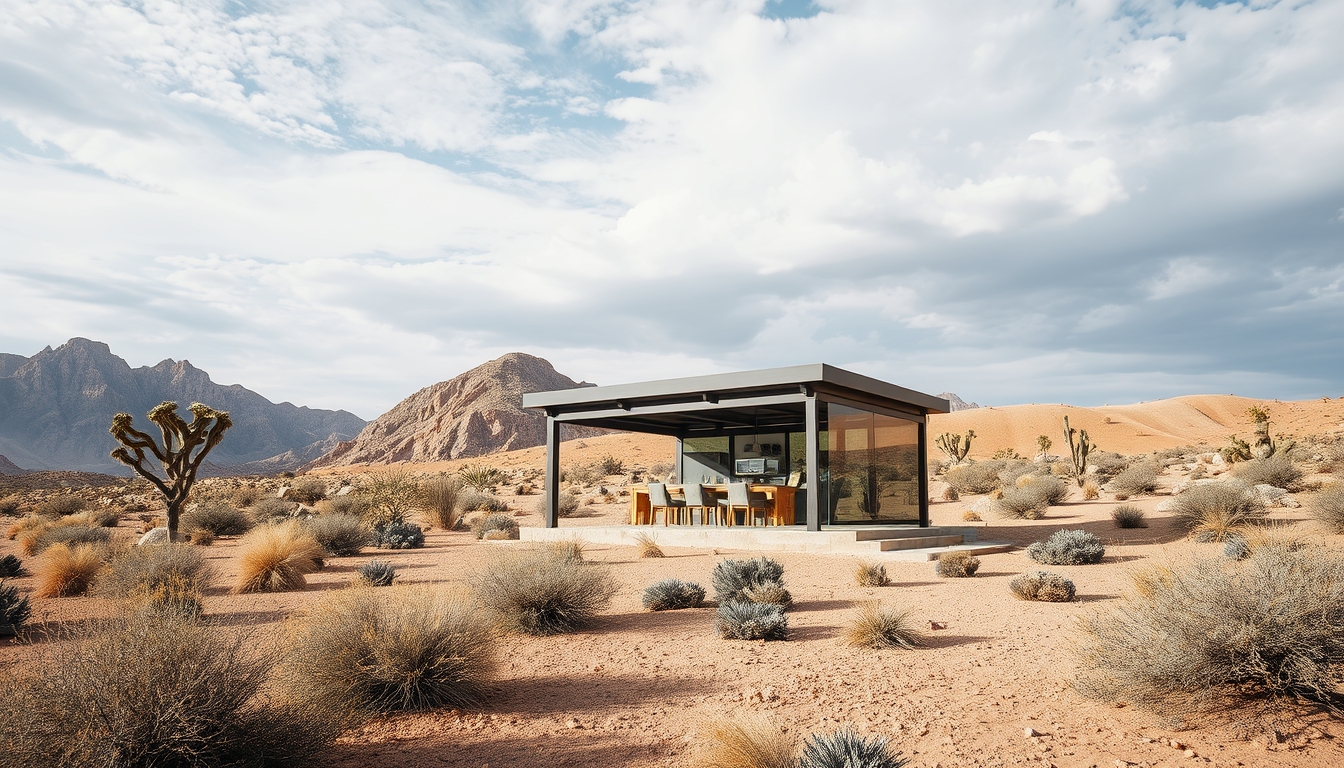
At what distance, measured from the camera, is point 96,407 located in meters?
105

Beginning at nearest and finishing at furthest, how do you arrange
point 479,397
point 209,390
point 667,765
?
point 667,765 → point 479,397 → point 209,390

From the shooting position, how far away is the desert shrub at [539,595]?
7.21 meters

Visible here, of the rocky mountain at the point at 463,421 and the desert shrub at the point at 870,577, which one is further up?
the rocky mountain at the point at 463,421

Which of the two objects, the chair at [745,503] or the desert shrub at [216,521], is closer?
the chair at [745,503]

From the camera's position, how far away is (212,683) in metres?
3.47

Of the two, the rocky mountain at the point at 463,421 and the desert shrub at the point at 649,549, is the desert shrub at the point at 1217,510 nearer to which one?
the desert shrub at the point at 649,549

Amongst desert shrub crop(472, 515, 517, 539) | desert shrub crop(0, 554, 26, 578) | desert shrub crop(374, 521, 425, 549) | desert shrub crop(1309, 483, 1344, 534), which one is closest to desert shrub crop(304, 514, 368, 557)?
desert shrub crop(374, 521, 425, 549)

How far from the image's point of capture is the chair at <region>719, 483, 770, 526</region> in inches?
620

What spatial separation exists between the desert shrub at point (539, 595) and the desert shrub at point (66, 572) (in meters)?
5.70

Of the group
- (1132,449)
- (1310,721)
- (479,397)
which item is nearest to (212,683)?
(1310,721)

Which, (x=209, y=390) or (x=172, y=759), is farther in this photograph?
(x=209, y=390)

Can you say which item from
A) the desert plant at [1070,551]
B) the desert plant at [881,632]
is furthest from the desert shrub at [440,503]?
the desert plant at [881,632]

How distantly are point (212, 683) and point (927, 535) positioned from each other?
524 inches

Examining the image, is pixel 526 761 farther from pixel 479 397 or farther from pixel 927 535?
pixel 479 397
